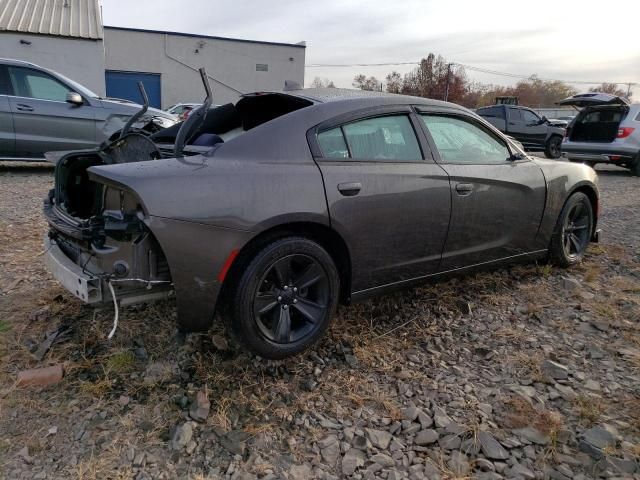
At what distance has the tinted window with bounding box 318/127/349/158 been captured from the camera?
286cm

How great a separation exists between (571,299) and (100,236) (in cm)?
319

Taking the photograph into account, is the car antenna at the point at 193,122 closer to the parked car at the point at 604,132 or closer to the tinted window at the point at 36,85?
the tinted window at the point at 36,85

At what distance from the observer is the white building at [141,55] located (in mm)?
17516

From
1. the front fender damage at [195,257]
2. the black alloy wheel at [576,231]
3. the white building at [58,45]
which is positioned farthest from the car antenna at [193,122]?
the white building at [58,45]

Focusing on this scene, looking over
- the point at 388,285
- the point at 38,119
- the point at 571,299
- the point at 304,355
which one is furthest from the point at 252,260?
the point at 38,119

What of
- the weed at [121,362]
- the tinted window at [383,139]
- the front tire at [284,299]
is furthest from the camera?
the tinted window at [383,139]

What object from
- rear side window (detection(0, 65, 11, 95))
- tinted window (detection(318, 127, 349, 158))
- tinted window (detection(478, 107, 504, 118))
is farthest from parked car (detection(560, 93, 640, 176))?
rear side window (detection(0, 65, 11, 95))

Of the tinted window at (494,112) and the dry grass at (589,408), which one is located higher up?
the tinted window at (494,112)

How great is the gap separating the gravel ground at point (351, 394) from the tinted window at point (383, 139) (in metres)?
A: 1.07

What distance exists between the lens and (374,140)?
3066 millimetres

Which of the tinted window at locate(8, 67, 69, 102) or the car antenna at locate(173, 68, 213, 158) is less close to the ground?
the tinted window at locate(8, 67, 69, 102)

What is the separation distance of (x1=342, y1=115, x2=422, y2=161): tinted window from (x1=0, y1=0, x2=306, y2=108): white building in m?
17.3

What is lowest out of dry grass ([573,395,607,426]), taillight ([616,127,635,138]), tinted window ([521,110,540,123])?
dry grass ([573,395,607,426])

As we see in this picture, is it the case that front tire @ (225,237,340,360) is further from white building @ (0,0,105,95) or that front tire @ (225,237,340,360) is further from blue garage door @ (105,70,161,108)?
blue garage door @ (105,70,161,108)
